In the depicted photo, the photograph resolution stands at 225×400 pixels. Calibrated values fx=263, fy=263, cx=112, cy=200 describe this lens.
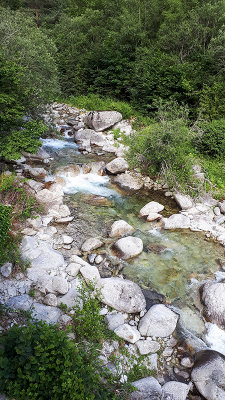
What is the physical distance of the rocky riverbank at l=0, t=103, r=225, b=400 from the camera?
5.19 meters

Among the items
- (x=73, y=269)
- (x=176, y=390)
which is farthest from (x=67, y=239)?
(x=176, y=390)

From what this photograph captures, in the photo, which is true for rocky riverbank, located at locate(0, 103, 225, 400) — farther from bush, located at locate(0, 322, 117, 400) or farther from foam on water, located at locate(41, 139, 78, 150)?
foam on water, located at locate(41, 139, 78, 150)

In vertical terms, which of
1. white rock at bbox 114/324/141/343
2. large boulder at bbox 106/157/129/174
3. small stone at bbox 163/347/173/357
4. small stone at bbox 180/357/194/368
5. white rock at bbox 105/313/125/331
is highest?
white rock at bbox 114/324/141/343

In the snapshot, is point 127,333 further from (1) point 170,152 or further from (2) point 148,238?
(1) point 170,152

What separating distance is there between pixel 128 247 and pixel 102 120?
12484 millimetres

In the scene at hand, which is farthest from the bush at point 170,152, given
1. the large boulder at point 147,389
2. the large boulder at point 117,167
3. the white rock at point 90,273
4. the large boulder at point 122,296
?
the large boulder at point 147,389

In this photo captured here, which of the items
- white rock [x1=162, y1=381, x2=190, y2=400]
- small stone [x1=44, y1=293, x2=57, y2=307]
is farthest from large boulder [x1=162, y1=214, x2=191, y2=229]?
white rock [x1=162, y1=381, x2=190, y2=400]

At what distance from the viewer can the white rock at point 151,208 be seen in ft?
34.6

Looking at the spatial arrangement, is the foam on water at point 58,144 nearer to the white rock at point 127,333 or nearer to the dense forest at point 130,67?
the dense forest at point 130,67

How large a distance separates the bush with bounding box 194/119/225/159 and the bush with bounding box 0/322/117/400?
11964 millimetres

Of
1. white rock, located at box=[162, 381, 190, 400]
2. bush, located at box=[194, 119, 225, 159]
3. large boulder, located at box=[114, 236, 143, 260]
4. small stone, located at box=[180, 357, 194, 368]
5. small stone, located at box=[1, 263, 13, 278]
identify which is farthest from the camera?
bush, located at box=[194, 119, 225, 159]

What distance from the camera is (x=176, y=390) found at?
15.7ft

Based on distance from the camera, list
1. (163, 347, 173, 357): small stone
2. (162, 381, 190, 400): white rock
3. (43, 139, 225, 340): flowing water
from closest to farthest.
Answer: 1. (162, 381, 190, 400): white rock
2. (163, 347, 173, 357): small stone
3. (43, 139, 225, 340): flowing water

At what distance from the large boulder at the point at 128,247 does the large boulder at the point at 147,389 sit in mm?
3713
